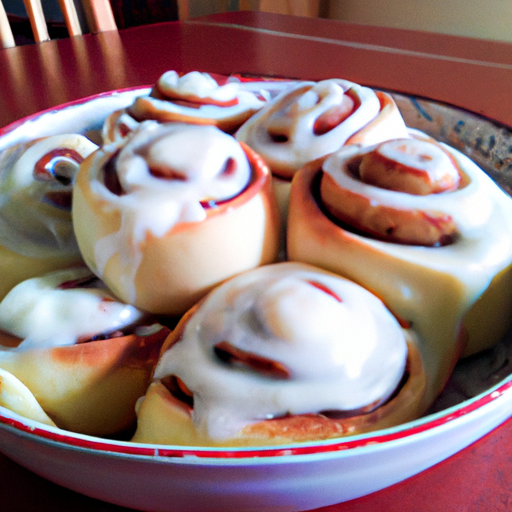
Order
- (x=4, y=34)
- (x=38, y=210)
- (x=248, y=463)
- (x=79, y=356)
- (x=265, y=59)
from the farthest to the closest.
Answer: (x=4, y=34) → (x=265, y=59) → (x=38, y=210) → (x=79, y=356) → (x=248, y=463)

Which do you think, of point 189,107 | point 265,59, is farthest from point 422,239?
point 265,59

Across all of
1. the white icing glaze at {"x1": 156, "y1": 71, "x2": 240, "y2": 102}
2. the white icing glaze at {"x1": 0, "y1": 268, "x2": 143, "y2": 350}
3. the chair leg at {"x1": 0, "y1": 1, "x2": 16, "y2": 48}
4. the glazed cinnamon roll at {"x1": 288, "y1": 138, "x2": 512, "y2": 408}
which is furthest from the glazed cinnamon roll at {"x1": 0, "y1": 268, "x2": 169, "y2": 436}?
the chair leg at {"x1": 0, "y1": 1, "x2": 16, "y2": 48}

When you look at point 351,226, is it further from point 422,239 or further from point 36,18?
point 36,18

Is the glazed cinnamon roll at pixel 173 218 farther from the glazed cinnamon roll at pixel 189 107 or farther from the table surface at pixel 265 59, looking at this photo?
the table surface at pixel 265 59

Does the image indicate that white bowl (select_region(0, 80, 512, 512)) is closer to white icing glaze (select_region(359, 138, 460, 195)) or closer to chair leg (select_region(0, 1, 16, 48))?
white icing glaze (select_region(359, 138, 460, 195))

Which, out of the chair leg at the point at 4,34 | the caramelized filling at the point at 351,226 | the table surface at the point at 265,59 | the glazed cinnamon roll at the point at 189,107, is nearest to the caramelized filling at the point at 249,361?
the caramelized filling at the point at 351,226
